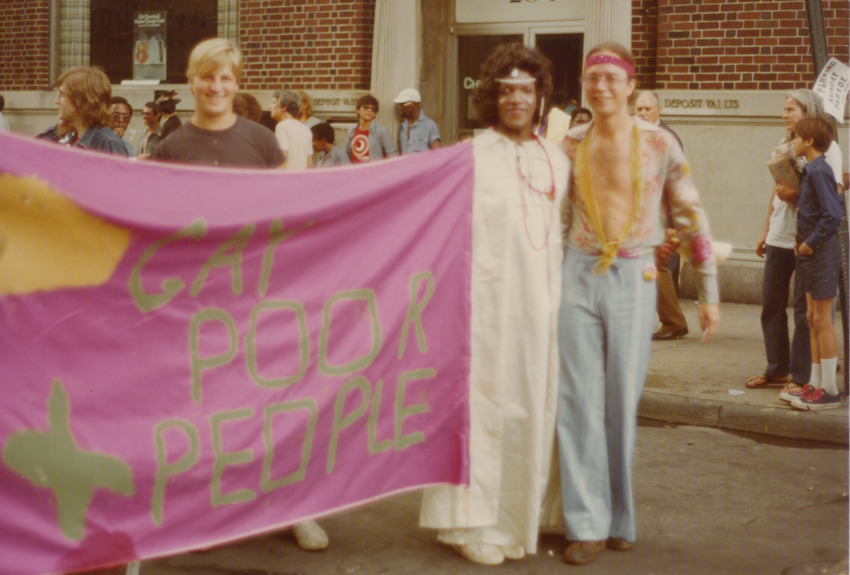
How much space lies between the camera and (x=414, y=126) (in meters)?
12.0

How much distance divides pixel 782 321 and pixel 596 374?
347cm

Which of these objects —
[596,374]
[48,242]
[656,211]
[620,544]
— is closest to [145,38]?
[656,211]

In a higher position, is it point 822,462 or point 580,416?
point 580,416

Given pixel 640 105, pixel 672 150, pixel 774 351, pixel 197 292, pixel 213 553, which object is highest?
pixel 640 105

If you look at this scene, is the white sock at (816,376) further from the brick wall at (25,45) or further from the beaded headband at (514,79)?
the brick wall at (25,45)

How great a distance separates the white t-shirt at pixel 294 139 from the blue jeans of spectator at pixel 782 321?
4.12 meters

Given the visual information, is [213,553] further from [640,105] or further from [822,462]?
[640,105]

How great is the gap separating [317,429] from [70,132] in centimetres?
225

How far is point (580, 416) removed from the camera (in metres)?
4.58

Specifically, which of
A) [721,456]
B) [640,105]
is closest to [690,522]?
[721,456]

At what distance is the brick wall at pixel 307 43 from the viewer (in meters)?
12.6

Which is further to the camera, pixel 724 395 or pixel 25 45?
pixel 25 45

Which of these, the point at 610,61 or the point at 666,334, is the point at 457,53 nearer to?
the point at 666,334

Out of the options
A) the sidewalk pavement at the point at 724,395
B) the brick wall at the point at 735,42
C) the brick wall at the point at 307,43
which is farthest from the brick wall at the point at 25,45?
the sidewalk pavement at the point at 724,395
